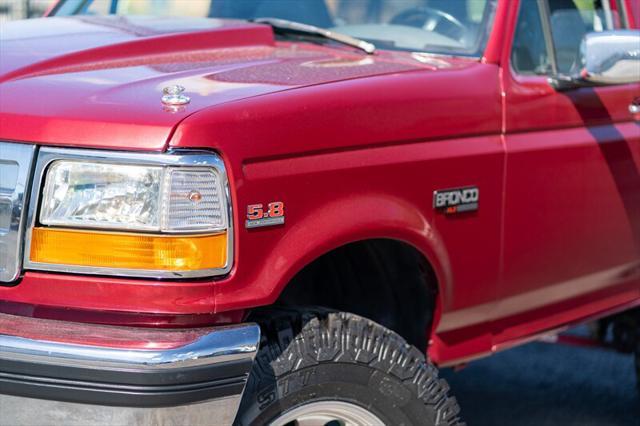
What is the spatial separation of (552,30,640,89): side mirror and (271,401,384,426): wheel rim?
1.36 meters

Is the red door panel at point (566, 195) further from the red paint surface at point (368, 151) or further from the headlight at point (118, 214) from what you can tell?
the headlight at point (118, 214)

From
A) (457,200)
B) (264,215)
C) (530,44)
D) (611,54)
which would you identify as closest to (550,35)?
(530,44)

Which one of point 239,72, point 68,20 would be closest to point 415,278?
point 239,72

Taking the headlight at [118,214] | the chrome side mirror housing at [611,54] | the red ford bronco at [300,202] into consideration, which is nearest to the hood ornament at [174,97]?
the red ford bronco at [300,202]

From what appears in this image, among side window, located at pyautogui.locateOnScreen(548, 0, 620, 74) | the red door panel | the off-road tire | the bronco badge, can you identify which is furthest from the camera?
side window, located at pyautogui.locateOnScreen(548, 0, 620, 74)

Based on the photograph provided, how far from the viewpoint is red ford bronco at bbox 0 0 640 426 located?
7.93 feet

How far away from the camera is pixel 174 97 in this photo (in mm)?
2512

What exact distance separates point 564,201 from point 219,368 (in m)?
1.43

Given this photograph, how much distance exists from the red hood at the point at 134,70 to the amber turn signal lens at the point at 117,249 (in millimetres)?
212

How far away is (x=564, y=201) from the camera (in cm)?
337

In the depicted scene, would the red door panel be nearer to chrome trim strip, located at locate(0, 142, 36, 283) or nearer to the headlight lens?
the headlight lens

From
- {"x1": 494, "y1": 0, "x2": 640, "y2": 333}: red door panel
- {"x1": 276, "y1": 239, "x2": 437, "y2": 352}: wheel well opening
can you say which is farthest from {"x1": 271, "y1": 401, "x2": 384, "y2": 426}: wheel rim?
{"x1": 494, "y1": 0, "x2": 640, "y2": 333}: red door panel

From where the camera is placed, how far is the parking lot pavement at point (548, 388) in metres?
4.58

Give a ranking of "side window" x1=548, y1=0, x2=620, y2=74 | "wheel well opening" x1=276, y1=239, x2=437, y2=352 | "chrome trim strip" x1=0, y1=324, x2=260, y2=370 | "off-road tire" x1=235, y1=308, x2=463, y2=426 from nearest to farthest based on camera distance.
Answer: "chrome trim strip" x1=0, y1=324, x2=260, y2=370
"off-road tire" x1=235, y1=308, x2=463, y2=426
"wheel well opening" x1=276, y1=239, x2=437, y2=352
"side window" x1=548, y1=0, x2=620, y2=74
